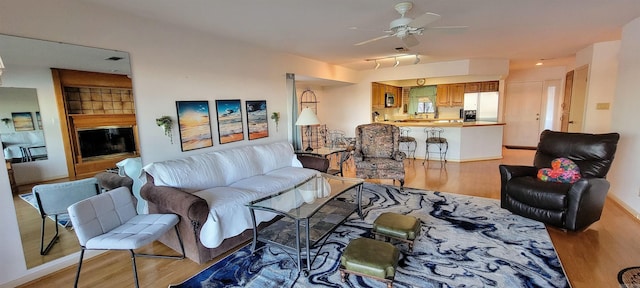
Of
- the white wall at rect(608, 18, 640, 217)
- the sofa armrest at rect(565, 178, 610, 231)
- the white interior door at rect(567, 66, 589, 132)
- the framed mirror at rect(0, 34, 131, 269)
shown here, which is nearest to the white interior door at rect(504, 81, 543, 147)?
the white interior door at rect(567, 66, 589, 132)

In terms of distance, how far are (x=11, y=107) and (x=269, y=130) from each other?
288cm

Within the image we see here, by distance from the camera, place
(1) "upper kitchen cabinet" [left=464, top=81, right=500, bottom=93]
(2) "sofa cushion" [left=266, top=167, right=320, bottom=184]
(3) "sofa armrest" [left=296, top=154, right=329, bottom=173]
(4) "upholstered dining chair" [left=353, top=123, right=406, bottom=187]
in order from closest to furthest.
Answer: (2) "sofa cushion" [left=266, top=167, right=320, bottom=184]
(3) "sofa armrest" [left=296, top=154, right=329, bottom=173]
(4) "upholstered dining chair" [left=353, top=123, right=406, bottom=187]
(1) "upper kitchen cabinet" [left=464, top=81, right=500, bottom=93]

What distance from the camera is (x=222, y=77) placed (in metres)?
3.70

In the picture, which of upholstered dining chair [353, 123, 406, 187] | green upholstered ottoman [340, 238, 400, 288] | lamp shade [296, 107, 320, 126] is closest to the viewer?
green upholstered ottoman [340, 238, 400, 288]

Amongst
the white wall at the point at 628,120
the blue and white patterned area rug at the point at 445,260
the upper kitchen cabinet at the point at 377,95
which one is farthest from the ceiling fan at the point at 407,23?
the upper kitchen cabinet at the point at 377,95

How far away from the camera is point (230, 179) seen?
3299 millimetres

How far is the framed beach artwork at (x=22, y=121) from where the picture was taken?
2.12 meters

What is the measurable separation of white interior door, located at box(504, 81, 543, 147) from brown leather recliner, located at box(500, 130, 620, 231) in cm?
551

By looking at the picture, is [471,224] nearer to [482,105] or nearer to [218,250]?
[218,250]

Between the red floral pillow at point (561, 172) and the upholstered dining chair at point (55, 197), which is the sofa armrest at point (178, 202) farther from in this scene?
the red floral pillow at point (561, 172)

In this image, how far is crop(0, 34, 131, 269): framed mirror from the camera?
2.08 m

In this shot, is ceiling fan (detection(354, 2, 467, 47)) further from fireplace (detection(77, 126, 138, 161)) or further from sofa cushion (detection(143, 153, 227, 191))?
fireplace (detection(77, 126, 138, 161))

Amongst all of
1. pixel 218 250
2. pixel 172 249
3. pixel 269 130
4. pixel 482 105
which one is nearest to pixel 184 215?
pixel 218 250

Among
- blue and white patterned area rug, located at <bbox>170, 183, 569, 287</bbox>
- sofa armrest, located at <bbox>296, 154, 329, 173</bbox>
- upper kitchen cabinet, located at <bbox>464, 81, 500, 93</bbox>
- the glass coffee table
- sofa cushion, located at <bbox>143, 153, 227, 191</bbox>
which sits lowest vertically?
blue and white patterned area rug, located at <bbox>170, 183, 569, 287</bbox>
